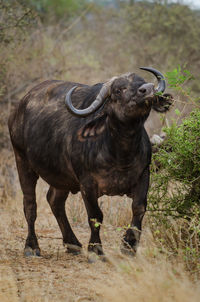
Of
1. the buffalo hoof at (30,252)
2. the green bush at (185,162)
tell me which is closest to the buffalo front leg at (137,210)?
the green bush at (185,162)

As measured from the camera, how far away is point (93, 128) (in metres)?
5.41

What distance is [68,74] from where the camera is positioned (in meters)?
14.8

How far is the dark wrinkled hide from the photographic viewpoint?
16.4 ft

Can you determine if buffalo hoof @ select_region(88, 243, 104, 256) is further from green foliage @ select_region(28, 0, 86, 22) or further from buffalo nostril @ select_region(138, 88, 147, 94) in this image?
green foliage @ select_region(28, 0, 86, 22)

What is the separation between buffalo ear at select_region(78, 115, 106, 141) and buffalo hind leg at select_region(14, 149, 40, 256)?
1607mm

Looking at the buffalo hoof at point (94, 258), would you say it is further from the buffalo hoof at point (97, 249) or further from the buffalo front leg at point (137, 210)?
the buffalo front leg at point (137, 210)

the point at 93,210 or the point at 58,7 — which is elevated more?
the point at 58,7

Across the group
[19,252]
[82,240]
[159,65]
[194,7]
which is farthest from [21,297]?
[194,7]

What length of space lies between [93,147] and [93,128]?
0.72 feet

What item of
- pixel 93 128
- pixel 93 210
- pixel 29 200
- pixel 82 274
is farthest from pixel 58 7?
pixel 82 274

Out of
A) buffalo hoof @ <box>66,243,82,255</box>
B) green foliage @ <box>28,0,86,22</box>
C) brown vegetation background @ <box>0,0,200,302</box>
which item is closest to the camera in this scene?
brown vegetation background @ <box>0,0,200,302</box>

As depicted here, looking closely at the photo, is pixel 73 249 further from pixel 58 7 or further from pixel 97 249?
pixel 58 7

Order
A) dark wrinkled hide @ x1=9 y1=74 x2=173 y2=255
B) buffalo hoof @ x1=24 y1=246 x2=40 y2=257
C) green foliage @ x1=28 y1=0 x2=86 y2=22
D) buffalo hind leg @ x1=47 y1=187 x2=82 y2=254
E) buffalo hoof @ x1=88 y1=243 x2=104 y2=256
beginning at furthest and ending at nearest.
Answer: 1. green foliage @ x1=28 y1=0 x2=86 y2=22
2. buffalo hind leg @ x1=47 y1=187 x2=82 y2=254
3. buffalo hoof @ x1=24 y1=246 x2=40 y2=257
4. buffalo hoof @ x1=88 y1=243 x2=104 y2=256
5. dark wrinkled hide @ x1=9 y1=74 x2=173 y2=255

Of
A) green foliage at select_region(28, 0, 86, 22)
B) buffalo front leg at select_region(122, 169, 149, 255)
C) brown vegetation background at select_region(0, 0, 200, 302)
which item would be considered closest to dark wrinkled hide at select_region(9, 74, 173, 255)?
buffalo front leg at select_region(122, 169, 149, 255)
